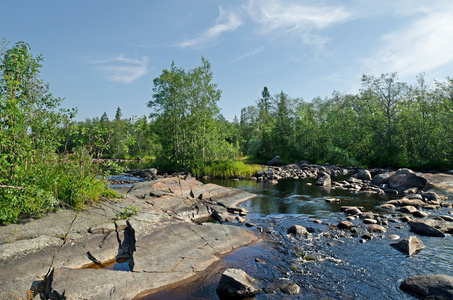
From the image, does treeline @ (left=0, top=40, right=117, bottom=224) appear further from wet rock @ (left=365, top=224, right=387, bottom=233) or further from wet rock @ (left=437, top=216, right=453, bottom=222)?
wet rock @ (left=437, top=216, right=453, bottom=222)

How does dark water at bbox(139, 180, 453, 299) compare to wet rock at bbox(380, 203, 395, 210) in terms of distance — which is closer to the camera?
dark water at bbox(139, 180, 453, 299)

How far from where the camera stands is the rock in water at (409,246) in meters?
9.22

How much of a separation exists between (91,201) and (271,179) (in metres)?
23.9

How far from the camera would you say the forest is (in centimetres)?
851

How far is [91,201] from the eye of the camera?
396 inches

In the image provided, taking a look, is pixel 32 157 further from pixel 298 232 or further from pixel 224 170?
pixel 224 170

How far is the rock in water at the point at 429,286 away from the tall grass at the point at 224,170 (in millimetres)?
26216

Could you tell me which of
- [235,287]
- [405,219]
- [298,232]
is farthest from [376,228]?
[235,287]

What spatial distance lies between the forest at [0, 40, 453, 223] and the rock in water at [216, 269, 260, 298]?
5.91 metres

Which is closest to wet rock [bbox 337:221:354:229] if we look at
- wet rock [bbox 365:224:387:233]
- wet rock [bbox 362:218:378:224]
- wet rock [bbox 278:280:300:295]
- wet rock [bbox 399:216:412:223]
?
wet rock [bbox 365:224:387:233]

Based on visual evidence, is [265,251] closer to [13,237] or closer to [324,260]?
[324,260]

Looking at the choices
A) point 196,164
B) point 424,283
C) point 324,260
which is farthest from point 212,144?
point 424,283

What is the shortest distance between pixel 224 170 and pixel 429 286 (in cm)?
2702

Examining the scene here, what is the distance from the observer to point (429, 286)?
6598 millimetres
